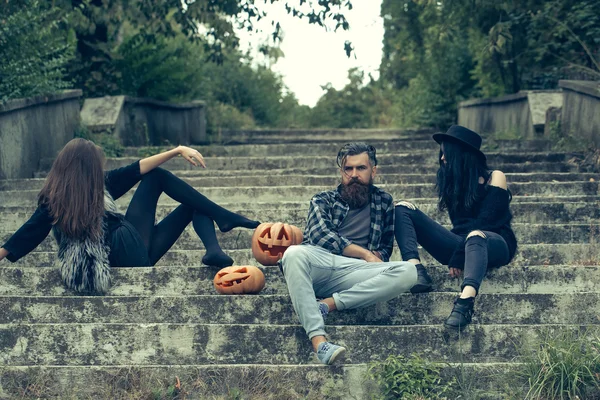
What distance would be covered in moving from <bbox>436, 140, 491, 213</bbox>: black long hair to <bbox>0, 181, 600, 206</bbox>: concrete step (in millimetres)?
2647

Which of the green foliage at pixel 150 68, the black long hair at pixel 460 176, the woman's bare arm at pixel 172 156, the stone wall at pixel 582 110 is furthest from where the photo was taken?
the green foliage at pixel 150 68

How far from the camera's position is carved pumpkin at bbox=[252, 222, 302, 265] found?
6.35 meters

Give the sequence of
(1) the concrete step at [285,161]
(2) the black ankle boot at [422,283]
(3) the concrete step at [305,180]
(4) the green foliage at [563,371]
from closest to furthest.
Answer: (4) the green foliage at [563,371] → (2) the black ankle boot at [422,283] → (3) the concrete step at [305,180] → (1) the concrete step at [285,161]

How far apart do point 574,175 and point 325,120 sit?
61.2 ft

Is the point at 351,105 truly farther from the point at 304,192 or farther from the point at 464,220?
the point at 464,220

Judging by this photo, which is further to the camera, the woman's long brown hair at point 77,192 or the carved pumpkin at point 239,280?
the woman's long brown hair at point 77,192

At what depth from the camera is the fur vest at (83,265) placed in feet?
19.5

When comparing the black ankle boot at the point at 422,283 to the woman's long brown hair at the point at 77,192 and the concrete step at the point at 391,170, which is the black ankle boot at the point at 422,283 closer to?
the woman's long brown hair at the point at 77,192

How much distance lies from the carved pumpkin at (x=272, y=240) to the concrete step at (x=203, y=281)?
14 cm

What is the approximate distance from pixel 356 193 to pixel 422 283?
0.71 metres

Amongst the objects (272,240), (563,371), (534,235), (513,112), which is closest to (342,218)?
(272,240)

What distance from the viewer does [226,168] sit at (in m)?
11.1

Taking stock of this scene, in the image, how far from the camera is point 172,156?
21.1 feet

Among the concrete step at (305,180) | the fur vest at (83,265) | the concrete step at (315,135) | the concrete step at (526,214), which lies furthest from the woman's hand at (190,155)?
the concrete step at (315,135)
